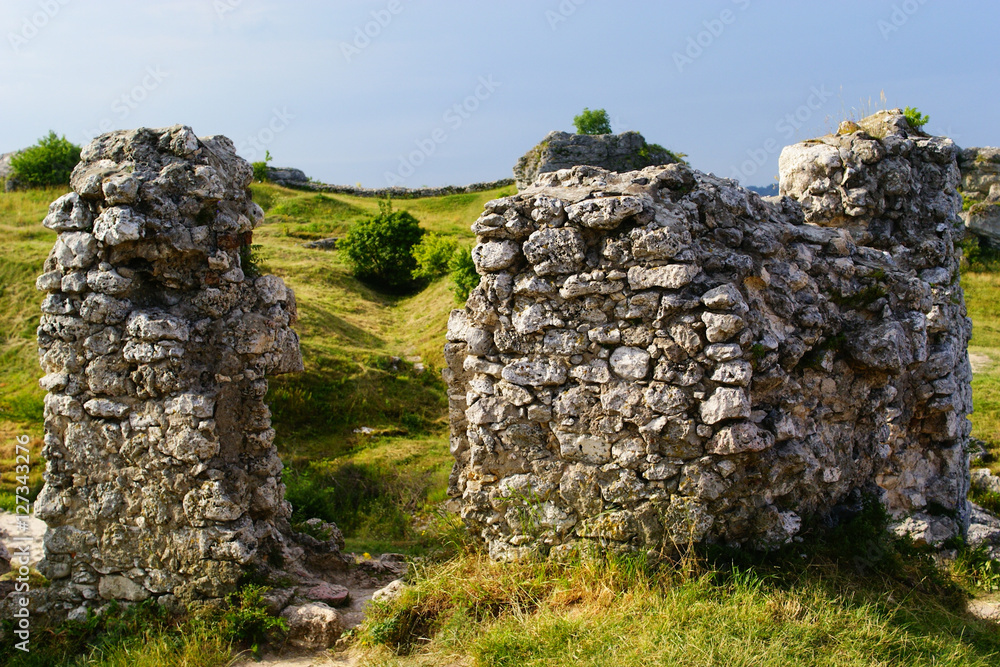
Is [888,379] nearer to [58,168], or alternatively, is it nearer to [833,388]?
[833,388]

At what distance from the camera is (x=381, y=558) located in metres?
7.27

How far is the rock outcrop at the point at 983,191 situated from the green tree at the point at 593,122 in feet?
47.9

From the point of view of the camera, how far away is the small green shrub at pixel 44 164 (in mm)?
24031

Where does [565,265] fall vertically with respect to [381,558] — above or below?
above

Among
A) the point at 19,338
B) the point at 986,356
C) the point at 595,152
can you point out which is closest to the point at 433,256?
the point at 595,152

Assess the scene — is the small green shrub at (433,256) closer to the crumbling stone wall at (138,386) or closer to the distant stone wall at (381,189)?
the distant stone wall at (381,189)

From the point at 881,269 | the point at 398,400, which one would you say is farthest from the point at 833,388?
the point at 398,400

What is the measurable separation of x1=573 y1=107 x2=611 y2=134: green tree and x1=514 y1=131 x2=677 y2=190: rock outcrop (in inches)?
420

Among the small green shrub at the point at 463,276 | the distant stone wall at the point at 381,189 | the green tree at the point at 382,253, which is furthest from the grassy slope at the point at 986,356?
the distant stone wall at the point at 381,189

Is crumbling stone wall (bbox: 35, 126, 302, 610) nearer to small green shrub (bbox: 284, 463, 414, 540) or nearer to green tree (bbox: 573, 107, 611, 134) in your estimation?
small green shrub (bbox: 284, 463, 414, 540)

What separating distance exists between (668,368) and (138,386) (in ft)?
12.2

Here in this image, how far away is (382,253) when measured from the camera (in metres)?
21.3

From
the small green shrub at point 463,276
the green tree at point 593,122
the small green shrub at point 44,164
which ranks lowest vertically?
the small green shrub at point 463,276

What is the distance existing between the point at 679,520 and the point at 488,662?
1488 millimetres
